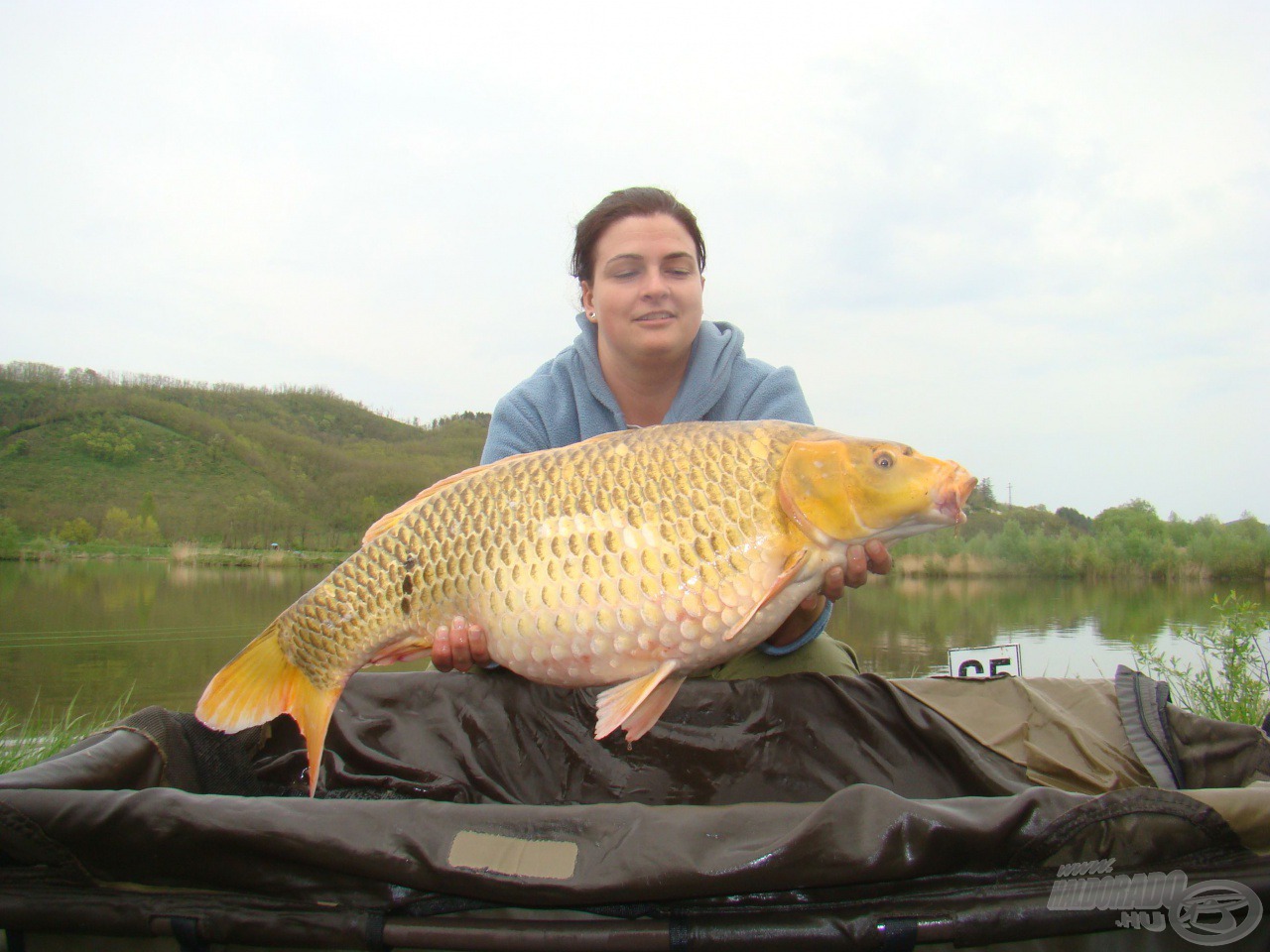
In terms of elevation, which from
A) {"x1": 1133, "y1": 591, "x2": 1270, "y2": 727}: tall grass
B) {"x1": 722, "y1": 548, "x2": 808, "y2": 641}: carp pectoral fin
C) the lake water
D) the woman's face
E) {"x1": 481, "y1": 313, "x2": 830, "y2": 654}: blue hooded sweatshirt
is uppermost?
the woman's face

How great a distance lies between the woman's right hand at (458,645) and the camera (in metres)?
1.36

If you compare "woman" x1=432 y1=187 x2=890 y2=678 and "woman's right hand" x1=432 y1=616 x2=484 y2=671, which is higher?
"woman" x1=432 y1=187 x2=890 y2=678

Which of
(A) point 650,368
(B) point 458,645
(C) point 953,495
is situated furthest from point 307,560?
(C) point 953,495

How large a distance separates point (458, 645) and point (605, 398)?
33.3 inches

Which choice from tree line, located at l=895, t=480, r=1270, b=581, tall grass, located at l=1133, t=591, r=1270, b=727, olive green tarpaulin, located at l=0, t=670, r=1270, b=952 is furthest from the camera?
tree line, located at l=895, t=480, r=1270, b=581

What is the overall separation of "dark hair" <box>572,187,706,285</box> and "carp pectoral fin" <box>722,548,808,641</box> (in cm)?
103

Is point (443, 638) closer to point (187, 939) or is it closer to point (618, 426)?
point (187, 939)

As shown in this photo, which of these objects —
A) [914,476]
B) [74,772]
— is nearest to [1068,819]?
[914,476]

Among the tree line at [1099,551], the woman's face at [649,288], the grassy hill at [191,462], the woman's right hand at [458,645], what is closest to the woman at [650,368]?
the woman's face at [649,288]

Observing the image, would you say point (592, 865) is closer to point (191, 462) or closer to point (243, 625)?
point (243, 625)

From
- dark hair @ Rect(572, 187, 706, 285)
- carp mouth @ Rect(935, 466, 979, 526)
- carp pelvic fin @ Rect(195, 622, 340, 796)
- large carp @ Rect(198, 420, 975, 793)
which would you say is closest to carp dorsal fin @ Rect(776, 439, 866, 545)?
large carp @ Rect(198, 420, 975, 793)

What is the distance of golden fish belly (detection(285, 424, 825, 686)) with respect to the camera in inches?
48.2

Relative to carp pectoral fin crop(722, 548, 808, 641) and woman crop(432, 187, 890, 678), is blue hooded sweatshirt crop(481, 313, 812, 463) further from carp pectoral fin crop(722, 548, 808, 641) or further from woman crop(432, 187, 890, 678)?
carp pectoral fin crop(722, 548, 808, 641)

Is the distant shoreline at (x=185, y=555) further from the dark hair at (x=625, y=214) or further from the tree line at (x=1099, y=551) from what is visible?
the dark hair at (x=625, y=214)
